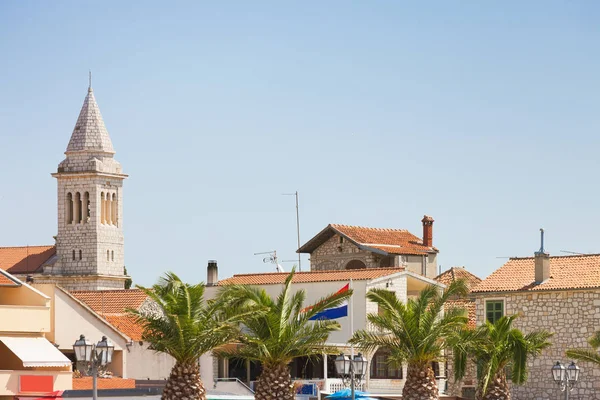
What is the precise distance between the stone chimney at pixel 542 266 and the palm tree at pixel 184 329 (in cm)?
2132

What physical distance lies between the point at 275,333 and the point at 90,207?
88085 millimetres

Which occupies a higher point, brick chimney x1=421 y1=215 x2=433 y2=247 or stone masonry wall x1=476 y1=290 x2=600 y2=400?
brick chimney x1=421 y1=215 x2=433 y2=247

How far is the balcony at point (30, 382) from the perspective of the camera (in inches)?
1973

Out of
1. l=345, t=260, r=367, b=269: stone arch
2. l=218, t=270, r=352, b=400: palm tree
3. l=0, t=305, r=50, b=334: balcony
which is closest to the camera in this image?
l=218, t=270, r=352, b=400: palm tree

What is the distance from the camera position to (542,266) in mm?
64312

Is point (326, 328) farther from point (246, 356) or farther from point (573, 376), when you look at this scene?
point (573, 376)

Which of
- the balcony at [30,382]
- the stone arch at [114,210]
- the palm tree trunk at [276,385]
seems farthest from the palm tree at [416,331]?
the stone arch at [114,210]

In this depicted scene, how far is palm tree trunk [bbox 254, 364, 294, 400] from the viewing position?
154ft

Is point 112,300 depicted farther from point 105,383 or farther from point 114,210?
point 114,210

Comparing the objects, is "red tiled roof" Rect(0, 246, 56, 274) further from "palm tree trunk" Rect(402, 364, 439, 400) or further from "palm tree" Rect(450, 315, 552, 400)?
"palm tree trunk" Rect(402, 364, 439, 400)

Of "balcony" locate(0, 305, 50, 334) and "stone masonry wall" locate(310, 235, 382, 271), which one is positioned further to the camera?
"stone masonry wall" locate(310, 235, 382, 271)

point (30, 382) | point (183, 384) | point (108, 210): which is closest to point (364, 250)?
point (30, 382)

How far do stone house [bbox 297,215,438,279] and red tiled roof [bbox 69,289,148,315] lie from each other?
13215 mm

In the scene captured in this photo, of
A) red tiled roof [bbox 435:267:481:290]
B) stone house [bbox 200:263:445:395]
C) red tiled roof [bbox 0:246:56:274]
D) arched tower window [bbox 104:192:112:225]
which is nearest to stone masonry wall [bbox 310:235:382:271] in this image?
red tiled roof [bbox 435:267:481:290]
